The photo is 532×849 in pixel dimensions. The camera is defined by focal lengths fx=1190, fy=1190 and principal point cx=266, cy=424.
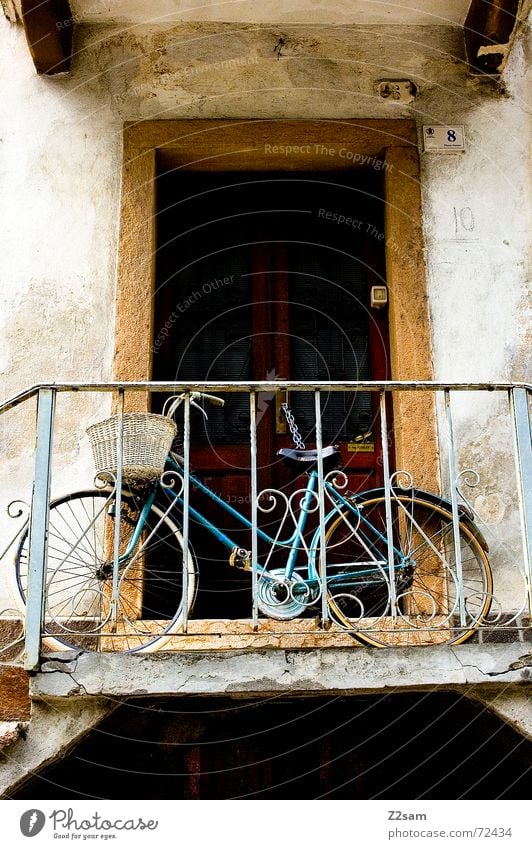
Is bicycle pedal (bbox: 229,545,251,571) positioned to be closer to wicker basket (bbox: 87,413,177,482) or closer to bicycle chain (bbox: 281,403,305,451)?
wicker basket (bbox: 87,413,177,482)

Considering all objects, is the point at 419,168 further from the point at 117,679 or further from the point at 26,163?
the point at 117,679

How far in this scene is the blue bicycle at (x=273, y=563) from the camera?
5422 mm

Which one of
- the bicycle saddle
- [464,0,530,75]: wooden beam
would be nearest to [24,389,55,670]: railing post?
the bicycle saddle

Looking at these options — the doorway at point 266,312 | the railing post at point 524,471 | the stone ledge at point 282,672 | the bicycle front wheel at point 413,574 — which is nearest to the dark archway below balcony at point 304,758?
the bicycle front wheel at point 413,574

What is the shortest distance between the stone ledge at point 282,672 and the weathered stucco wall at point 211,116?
4.16 feet

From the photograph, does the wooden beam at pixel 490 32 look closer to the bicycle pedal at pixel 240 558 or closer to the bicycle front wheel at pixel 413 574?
the bicycle front wheel at pixel 413 574

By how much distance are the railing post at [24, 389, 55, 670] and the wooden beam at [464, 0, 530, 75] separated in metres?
3.13

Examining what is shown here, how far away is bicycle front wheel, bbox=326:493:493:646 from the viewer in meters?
5.49

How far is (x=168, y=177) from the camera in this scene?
6676mm

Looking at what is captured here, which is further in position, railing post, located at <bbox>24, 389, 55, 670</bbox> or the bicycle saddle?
the bicycle saddle

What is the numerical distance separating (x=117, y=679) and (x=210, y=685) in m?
0.38

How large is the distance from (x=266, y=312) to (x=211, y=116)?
1120 millimetres
